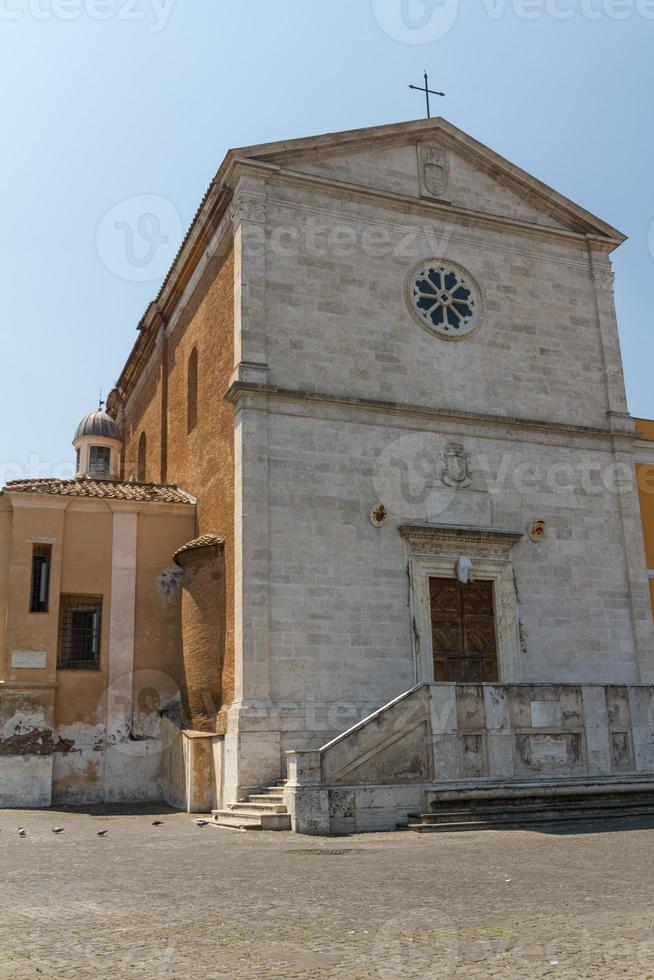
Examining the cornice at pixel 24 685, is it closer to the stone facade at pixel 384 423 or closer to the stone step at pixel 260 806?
the stone facade at pixel 384 423

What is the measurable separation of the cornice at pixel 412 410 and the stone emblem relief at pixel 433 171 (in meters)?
5.17

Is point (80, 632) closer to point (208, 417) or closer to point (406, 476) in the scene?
point (208, 417)

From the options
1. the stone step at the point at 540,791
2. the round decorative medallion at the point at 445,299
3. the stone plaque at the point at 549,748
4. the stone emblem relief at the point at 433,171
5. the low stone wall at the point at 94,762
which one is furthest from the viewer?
the stone emblem relief at the point at 433,171

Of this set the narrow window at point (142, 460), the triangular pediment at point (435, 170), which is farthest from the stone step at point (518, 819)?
the narrow window at point (142, 460)

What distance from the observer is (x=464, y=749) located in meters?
14.6

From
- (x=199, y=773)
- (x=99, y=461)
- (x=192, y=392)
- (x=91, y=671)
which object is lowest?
(x=199, y=773)

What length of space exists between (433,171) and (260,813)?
46.3ft

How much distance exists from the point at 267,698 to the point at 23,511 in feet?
21.0

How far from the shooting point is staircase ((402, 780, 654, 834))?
527 inches

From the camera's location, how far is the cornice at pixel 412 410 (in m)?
18.3

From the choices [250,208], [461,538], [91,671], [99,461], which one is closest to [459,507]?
[461,538]

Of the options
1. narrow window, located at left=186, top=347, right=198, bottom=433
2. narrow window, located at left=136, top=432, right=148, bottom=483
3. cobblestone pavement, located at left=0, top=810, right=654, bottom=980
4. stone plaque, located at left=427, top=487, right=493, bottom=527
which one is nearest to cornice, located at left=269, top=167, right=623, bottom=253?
narrow window, located at left=186, top=347, right=198, bottom=433

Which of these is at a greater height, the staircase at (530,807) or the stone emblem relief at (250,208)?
the stone emblem relief at (250,208)

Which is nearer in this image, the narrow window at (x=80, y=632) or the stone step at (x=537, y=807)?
the stone step at (x=537, y=807)
